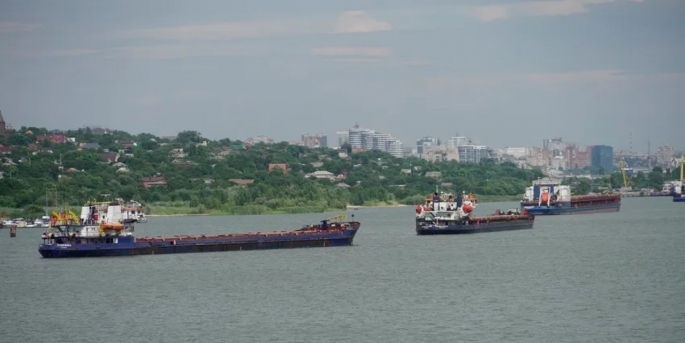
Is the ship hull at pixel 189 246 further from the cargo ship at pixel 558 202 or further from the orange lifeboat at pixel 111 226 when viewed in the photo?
the cargo ship at pixel 558 202

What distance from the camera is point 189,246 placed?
83.9m

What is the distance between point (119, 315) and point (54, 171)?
132m

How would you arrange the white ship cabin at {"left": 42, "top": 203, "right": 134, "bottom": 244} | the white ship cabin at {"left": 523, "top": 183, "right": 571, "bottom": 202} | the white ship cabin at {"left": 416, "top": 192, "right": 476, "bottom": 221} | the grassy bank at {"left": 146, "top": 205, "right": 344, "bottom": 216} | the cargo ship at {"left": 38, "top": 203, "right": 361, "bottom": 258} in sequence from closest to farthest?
1. the white ship cabin at {"left": 42, "top": 203, "right": 134, "bottom": 244}
2. the cargo ship at {"left": 38, "top": 203, "right": 361, "bottom": 258}
3. the white ship cabin at {"left": 416, "top": 192, "right": 476, "bottom": 221}
4. the white ship cabin at {"left": 523, "top": 183, "right": 571, "bottom": 202}
5. the grassy bank at {"left": 146, "top": 205, "right": 344, "bottom": 216}

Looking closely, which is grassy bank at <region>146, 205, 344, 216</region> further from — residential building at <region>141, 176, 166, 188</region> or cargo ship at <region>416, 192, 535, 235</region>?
cargo ship at <region>416, 192, 535, 235</region>

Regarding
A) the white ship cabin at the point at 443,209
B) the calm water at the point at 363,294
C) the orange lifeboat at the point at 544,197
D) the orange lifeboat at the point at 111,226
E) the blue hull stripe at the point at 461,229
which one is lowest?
the calm water at the point at 363,294

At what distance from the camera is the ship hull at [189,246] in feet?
256

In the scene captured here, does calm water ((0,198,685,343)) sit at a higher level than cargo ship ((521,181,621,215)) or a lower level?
lower

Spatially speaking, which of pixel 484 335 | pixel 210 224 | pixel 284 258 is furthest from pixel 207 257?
pixel 210 224

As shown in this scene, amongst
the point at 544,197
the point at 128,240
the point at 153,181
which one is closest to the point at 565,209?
the point at 544,197

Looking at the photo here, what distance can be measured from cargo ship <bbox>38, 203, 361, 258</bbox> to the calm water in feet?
2.96

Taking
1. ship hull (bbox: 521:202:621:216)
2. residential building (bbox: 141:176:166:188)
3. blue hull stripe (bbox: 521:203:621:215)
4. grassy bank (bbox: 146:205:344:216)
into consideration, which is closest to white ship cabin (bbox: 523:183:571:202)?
ship hull (bbox: 521:202:621:216)

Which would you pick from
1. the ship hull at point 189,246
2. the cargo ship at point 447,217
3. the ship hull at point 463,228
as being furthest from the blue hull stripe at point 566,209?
the ship hull at point 189,246

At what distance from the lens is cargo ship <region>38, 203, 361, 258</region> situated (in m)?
77.8

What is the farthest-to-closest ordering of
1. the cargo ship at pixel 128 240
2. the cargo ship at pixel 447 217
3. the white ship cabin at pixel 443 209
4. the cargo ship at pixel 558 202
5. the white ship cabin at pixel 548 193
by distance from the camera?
the white ship cabin at pixel 548 193 < the cargo ship at pixel 558 202 < the white ship cabin at pixel 443 209 < the cargo ship at pixel 447 217 < the cargo ship at pixel 128 240
